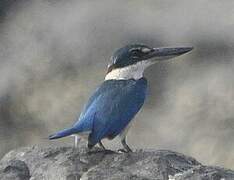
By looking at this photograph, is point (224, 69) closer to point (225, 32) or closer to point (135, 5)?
point (225, 32)

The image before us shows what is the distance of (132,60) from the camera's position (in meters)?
7.64

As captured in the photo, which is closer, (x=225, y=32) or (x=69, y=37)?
(x=225, y=32)

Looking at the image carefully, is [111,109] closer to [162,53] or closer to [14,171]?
[162,53]

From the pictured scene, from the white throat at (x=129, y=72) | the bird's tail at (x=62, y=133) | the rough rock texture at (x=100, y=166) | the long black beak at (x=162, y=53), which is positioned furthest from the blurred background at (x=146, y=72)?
the bird's tail at (x=62, y=133)

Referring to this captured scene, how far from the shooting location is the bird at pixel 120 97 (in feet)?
23.9

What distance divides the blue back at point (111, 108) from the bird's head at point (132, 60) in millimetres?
58

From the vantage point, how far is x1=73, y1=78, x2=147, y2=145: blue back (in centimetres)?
724

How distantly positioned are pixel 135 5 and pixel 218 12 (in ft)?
3.38

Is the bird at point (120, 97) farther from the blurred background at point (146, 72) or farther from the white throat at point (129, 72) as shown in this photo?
the blurred background at point (146, 72)

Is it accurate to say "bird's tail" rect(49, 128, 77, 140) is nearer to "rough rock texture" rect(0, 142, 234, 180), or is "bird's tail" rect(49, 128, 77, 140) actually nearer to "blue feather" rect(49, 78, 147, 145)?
"blue feather" rect(49, 78, 147, 145)

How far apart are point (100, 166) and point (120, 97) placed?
0.71 meters

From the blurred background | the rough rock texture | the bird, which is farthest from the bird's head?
the blurred background

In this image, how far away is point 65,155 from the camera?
727cm

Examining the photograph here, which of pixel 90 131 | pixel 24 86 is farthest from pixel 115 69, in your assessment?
pixel 24 86
